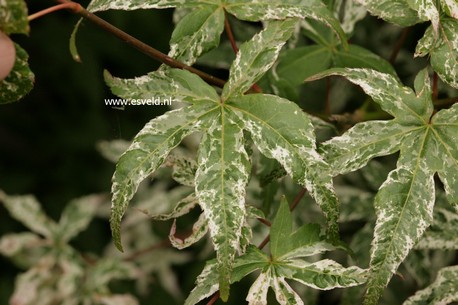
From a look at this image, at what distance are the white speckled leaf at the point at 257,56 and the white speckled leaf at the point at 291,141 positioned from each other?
23mm

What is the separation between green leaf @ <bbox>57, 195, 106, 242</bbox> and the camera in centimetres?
177

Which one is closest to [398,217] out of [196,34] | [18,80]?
[196,34]

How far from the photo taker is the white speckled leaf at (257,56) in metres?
0.98

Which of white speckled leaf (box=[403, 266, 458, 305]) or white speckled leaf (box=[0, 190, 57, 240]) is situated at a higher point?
white speckled leaf (box=[403, 266, 458, 305])

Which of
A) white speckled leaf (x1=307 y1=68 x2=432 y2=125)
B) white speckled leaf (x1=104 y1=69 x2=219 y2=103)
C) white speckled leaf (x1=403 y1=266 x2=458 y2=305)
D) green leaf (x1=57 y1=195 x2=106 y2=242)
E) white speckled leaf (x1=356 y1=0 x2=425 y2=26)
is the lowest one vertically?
green leaf (x1=57 y1=195 x2=106 y2=242)

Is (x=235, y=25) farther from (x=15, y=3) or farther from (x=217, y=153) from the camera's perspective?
(x=15, y=3)

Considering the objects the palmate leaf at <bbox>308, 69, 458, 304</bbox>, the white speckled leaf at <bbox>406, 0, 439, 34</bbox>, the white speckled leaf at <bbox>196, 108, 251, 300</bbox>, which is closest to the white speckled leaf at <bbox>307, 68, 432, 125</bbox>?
the palmate leaf at <bbox>308, 69, 458, 304</bbox>

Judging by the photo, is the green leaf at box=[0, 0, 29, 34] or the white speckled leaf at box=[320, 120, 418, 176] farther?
the white speckled leaf at box=[320, 120, 418, 176]

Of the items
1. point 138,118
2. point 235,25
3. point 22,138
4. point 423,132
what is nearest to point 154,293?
point 138,118

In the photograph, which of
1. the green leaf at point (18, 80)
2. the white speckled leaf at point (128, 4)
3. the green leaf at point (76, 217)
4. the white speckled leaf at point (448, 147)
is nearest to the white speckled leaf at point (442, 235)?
the white speckled leaf at point (448, 147)

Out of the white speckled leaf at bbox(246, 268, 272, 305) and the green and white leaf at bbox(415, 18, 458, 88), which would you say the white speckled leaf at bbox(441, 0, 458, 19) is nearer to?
the green and white leaf at bbox(415, 18, 458, 88)

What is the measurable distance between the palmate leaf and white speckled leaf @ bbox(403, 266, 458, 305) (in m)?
0.24

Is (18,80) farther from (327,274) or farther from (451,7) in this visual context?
(451,7)

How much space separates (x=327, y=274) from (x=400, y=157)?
21cm
